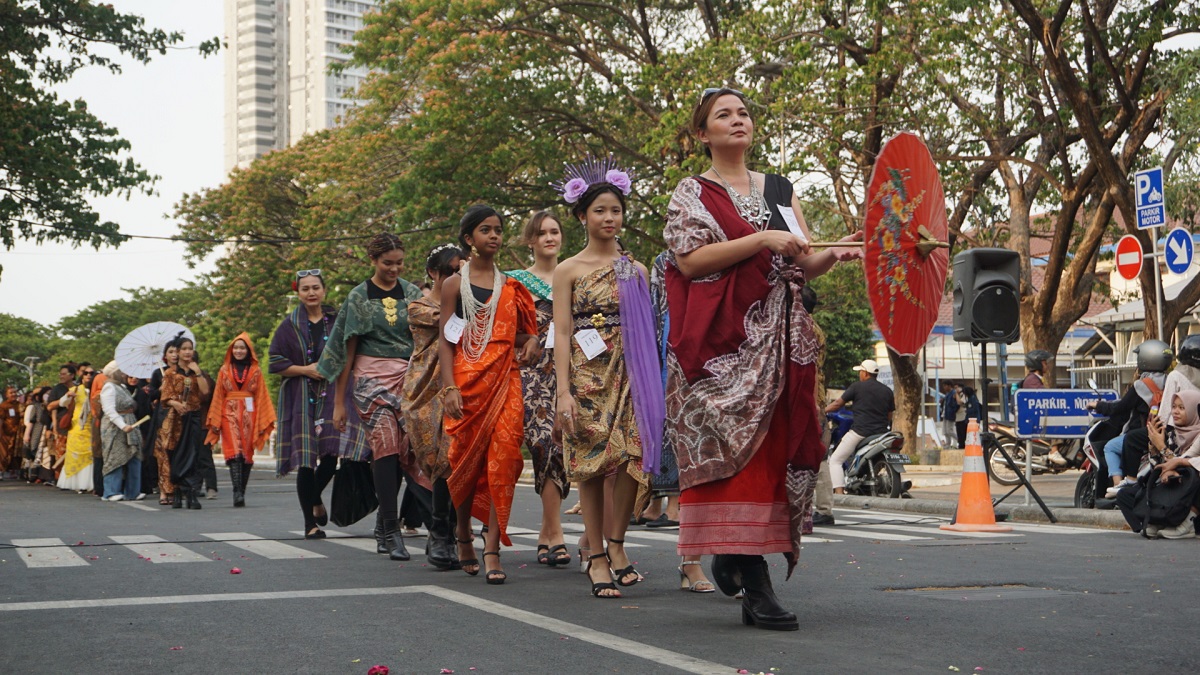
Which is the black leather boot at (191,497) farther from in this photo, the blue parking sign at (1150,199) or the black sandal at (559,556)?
the blue parking sign at (1150,199)

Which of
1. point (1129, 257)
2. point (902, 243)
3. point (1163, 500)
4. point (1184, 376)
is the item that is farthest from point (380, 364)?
point (1129, 257)

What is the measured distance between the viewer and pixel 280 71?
16762cm

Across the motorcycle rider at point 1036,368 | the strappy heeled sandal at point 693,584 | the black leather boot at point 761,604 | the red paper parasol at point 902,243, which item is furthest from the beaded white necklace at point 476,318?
the motorcycle rider at point 1036,368

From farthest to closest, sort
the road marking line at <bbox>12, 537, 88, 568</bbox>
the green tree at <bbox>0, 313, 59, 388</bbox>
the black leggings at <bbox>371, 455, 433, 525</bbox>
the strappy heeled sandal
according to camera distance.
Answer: the green tree at <bbox>0, 313, 59, 388</bbox> → the black leggings at <bbox>371, 455, 433, 525</bbox> → the road marking line at <bbox>12, 537, 88, 568</bbox> → the strappy heeled sandal

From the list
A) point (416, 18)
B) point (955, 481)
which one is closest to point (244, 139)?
point (416, 18)

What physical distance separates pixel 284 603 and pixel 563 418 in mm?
1501

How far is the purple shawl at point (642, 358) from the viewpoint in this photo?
22.1 feet

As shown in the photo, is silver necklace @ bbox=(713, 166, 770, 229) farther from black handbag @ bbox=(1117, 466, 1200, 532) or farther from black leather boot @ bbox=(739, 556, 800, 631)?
black handbag @ bbox=(1117, 466, 1200, 532)

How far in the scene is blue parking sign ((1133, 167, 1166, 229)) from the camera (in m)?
13.8

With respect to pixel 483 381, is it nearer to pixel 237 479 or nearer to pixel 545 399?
pixel 545 399

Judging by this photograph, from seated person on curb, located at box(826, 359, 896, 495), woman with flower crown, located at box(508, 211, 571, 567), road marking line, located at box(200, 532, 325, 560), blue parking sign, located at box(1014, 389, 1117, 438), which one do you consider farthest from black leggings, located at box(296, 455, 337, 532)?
seated person on curb, located at box(826, 359, 896, 495)

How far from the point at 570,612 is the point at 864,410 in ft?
31.4

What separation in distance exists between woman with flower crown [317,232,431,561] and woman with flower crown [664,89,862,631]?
3.26 m

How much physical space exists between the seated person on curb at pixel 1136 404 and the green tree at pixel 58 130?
1726 centimetres
